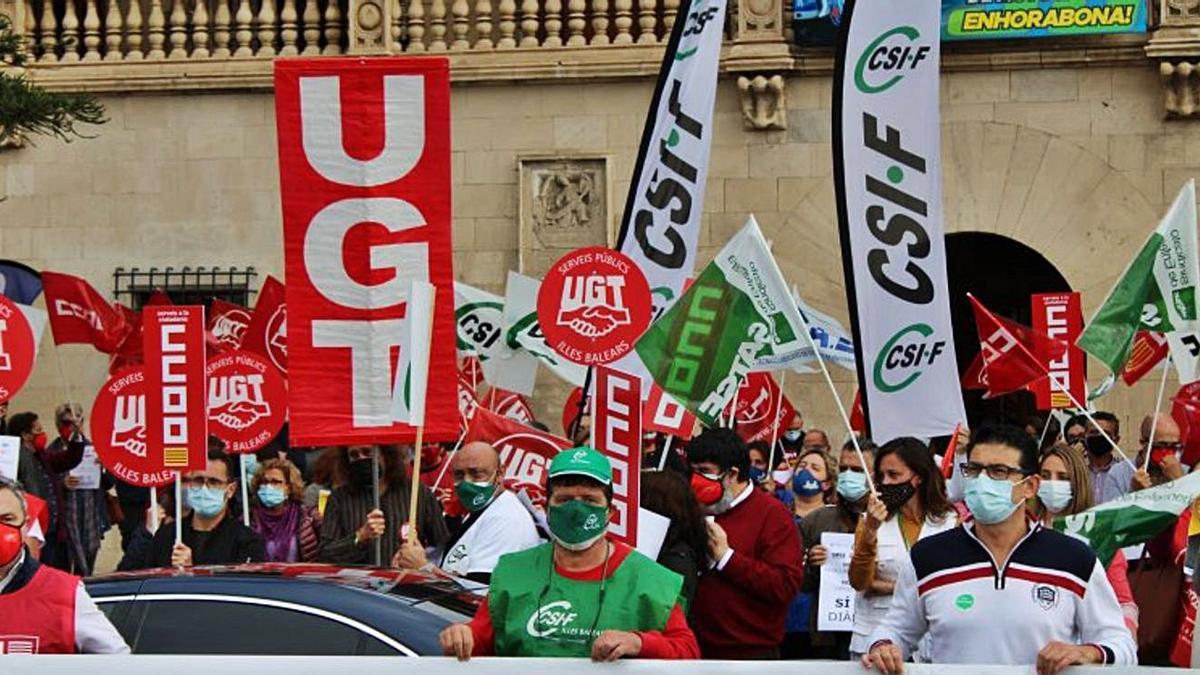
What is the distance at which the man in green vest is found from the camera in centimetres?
712

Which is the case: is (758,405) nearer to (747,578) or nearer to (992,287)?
(992,287)

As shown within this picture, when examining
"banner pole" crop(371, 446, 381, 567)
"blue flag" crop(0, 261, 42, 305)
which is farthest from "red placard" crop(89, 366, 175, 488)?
"blue flag" crop(0, 261, 42, 305)

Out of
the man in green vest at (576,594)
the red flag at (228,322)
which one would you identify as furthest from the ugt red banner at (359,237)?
the red flag at (228,322)

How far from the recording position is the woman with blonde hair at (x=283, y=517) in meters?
12.8

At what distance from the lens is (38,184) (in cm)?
2261

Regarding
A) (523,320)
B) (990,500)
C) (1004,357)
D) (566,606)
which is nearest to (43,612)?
(566,606)

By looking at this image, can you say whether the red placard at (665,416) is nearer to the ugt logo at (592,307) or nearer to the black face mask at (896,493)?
the ugt logo at (592,307)

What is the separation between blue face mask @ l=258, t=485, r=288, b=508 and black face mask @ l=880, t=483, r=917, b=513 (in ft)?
14.2

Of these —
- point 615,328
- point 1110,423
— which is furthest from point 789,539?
point 1110,423

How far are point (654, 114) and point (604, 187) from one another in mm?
7153

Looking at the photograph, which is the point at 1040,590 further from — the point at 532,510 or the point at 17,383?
the point at 17,383

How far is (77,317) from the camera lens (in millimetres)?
19172

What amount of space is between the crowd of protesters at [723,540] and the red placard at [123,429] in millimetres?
291

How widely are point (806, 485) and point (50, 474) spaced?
5.94m
